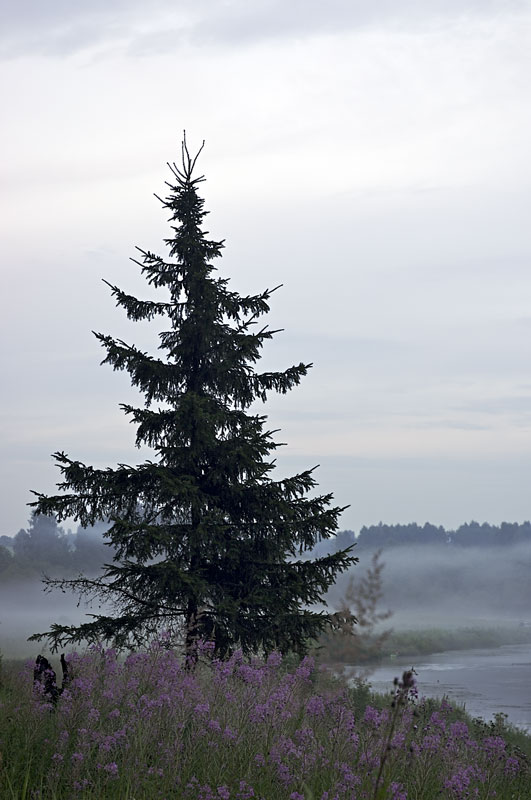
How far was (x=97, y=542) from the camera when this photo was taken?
79.1 meters

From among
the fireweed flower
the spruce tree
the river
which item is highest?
the spruce tree

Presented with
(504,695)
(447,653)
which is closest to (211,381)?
(504,695)

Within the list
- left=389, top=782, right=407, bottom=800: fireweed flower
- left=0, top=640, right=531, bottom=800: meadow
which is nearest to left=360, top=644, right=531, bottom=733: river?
left=0, top=640, right=531, bottom=800: meadow

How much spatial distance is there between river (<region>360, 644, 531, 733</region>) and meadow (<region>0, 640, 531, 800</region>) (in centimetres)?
1419

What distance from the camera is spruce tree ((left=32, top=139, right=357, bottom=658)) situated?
12859 mm

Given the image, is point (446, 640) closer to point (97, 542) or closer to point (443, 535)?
point (97, 542)

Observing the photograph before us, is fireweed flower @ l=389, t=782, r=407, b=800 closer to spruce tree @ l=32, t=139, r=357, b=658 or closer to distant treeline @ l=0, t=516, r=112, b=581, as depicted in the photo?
spruce tree @ l=32, t=139, r=357, b=658

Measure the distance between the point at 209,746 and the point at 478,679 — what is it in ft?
116

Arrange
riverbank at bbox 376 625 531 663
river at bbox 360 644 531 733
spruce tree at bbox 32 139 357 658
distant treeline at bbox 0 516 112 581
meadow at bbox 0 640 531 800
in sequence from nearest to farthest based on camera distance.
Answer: meadow at bbox 0 640 531 800
spruce tree at bbox 32 139 357 658
river at bbox 360 644 531 733
riverbank at bbox 376 625 531 663
distant treeline at bbox 0 516 112 581

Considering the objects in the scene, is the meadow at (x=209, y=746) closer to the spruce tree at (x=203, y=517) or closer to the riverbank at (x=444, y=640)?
the spruce tree at (x=203, y=517)

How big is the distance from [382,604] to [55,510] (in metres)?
88.8

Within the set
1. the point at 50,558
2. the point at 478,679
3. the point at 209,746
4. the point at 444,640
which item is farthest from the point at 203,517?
the point at 50,558

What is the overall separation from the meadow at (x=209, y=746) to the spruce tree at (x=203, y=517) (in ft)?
15.4

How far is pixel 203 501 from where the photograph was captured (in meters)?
12.9
